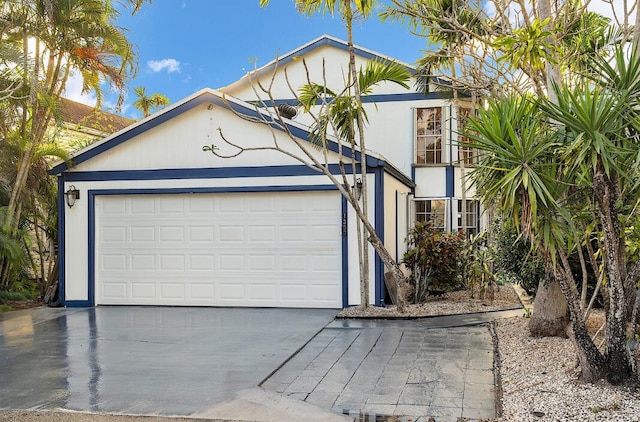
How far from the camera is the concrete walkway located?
477cm

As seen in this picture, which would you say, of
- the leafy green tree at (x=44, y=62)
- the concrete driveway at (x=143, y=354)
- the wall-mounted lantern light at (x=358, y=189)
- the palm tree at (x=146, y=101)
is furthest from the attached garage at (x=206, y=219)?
the palm tree at (x=146, y=101)

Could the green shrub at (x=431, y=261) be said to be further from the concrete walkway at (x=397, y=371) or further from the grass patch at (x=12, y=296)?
the grass patch at (x=12, y=296)

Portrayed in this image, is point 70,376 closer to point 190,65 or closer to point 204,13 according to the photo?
point 204,13

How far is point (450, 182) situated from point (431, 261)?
13.6ft

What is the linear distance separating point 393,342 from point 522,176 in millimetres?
3471

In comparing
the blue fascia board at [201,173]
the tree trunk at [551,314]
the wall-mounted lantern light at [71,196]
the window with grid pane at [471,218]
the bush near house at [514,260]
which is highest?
the blue fascia board at [201,173]

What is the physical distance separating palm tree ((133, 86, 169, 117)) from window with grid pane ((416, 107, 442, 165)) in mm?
13140

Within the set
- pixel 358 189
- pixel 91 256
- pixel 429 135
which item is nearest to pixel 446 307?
pixel 358 189

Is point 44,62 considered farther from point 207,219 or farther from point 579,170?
point 579,170

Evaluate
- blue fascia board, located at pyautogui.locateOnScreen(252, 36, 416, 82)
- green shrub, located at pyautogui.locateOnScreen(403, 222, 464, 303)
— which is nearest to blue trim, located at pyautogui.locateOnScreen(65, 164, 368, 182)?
green shrub, located at pyautogui.locateOnScreen(403, 222, 464, 303)

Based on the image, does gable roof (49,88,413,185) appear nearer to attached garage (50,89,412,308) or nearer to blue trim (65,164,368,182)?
attached garage (50,89,412,308)

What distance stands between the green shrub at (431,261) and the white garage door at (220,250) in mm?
1574

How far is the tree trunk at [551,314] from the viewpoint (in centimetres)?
695

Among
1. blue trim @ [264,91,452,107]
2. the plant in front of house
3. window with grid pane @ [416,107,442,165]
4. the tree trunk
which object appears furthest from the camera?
window with grid pane @ [416,107,442,165]
